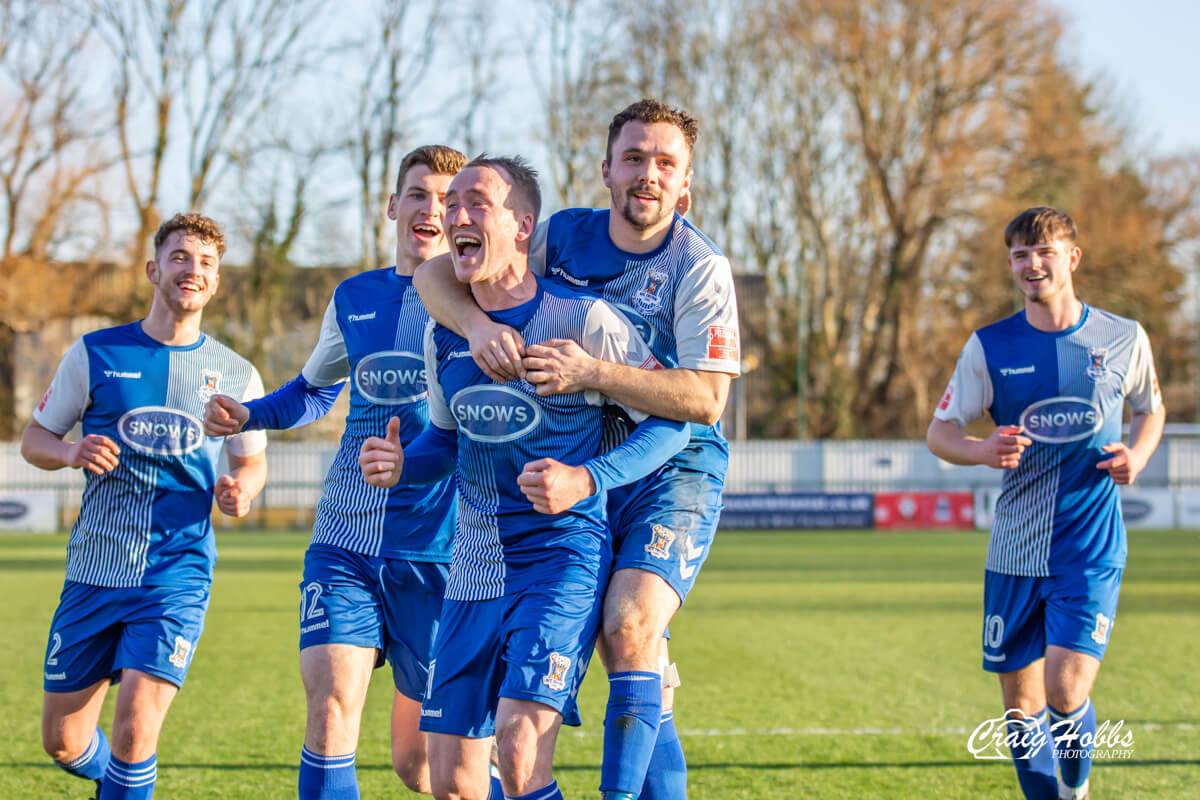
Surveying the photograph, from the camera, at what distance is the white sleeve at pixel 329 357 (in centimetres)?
496

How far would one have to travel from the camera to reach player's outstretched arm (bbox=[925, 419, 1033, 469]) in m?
4.96

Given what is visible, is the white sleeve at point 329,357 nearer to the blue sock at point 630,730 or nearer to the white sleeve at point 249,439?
the white sleeve at point 249,439

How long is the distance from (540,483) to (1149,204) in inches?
1765

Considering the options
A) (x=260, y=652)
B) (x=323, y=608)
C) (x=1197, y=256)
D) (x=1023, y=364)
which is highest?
(x=1197, y=256)

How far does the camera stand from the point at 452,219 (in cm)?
376

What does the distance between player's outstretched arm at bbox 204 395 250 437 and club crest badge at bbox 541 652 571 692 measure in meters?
1.74

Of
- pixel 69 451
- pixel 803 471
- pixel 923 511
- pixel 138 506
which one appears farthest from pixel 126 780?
pixel 803 471

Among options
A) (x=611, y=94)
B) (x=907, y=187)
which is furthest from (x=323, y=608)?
(x=907, y=187)

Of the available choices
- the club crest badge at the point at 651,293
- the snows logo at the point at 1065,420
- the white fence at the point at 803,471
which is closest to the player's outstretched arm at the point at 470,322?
the club crest badge at the point at 651,293

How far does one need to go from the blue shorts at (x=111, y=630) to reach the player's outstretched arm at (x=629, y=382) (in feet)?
6.82

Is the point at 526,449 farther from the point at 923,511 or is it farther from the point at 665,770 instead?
the point at 923,511

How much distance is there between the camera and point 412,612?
4.66 m

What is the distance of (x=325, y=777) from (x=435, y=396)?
141cm

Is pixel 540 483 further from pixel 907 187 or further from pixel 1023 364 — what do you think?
pixel 907 187
